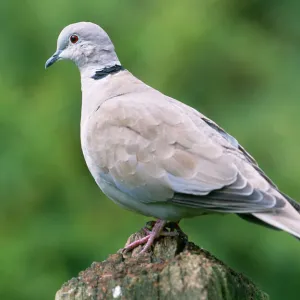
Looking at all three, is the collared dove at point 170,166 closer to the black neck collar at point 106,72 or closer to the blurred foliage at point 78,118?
the black neck collar at point 106,72

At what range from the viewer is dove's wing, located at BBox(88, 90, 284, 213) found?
4.21 m

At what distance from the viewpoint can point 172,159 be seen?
4.39 meters

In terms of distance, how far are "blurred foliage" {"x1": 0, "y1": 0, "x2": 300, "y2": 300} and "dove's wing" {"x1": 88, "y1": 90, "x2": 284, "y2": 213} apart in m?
2.80

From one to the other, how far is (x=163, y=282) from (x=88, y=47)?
→ 8.00ft

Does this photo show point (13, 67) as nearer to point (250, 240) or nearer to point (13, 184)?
point (13, 184)

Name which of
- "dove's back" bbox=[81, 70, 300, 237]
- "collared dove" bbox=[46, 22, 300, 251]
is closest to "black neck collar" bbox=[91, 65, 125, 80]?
"collared dove" bbox=[46, 22, 300, 251]

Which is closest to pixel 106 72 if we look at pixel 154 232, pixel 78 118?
pixel 154 232

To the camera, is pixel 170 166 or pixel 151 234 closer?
pixel 151 234

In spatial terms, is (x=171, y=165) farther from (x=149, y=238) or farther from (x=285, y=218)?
(x=285, y=218)

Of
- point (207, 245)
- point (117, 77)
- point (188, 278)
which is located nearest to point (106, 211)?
point (207, 245)

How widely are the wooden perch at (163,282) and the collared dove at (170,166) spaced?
485mm

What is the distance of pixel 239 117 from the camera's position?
8.09m

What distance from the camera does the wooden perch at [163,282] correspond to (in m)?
3.37

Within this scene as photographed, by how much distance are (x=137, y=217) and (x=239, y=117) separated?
1.31 m
